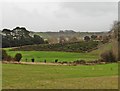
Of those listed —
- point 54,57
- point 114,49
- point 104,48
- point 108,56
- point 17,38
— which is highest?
point 17,38

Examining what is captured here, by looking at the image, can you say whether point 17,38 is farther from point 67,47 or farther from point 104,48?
point 104,48

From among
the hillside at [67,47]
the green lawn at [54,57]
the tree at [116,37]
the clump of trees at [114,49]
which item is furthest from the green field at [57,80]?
the hillside at [67,47]

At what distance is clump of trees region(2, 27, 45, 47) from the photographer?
88.4 meters

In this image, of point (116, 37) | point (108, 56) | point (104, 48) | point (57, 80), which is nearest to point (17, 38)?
point (104, 48)

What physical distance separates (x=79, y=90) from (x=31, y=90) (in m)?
2.60

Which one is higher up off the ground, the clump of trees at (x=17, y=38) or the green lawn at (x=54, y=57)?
the clump of trees at (x=17, y=38)

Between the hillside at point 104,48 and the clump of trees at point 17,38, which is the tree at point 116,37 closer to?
the hillside at point 104,48

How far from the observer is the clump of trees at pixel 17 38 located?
88438mm

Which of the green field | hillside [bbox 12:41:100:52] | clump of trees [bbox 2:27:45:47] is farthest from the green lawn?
the green field

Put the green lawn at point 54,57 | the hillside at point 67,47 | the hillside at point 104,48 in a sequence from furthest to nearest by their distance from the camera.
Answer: the hillside at point 67,47 → the hillside at point 104,48 → the green lawn at point 54,57

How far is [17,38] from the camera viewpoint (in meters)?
96.3

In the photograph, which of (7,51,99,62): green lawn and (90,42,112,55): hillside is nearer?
(7,51,99,62): green lawn

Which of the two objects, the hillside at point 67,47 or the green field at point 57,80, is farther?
the hillside at point 67,47

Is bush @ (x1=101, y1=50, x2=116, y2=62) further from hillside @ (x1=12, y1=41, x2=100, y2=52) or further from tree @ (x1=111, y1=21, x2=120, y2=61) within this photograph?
hillside @ (x1=12, y1=41, x2=100, y2=52)
